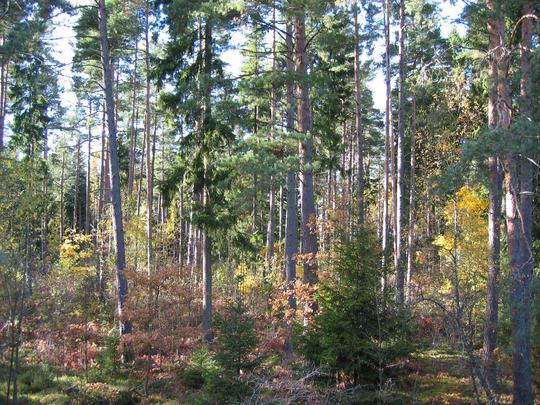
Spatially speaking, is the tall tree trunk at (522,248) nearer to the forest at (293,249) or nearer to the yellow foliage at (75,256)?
the forest at (293,249)

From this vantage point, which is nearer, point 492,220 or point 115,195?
point 492,220

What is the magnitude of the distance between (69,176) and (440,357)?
37165mm

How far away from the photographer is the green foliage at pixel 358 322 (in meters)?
9.21

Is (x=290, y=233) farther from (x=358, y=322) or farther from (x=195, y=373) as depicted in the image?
(x=195, y=373)

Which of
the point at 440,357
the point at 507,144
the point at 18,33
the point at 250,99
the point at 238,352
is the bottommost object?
the point at 440,357

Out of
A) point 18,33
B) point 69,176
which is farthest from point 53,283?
point 69,176

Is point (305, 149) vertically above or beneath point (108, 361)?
above

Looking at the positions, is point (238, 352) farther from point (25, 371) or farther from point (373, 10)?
point (373, 10)

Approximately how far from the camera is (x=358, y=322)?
9.57 metres

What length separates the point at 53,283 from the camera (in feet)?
51.0

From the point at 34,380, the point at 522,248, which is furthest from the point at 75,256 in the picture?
the point at 522,248

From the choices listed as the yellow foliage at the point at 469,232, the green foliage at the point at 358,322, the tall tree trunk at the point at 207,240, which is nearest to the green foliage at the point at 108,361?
the tall tree trunk at the point at 207,240

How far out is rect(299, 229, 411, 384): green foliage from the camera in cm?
921

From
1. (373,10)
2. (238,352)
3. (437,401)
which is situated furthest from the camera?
(373,10)
